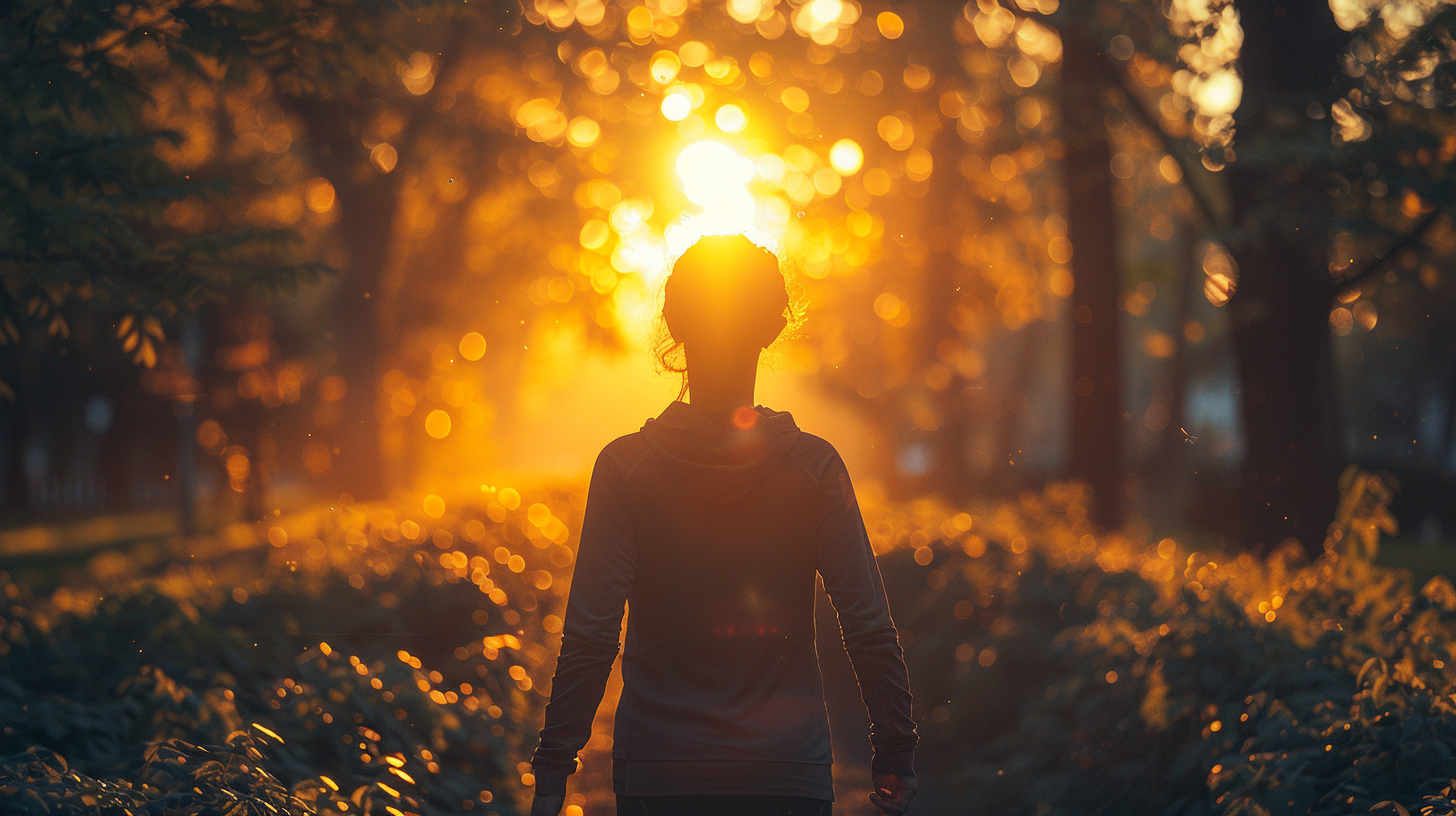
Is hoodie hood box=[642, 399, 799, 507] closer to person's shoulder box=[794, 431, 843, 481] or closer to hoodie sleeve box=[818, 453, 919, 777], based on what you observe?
person's shoulder box=[794, 431, 843, 481]

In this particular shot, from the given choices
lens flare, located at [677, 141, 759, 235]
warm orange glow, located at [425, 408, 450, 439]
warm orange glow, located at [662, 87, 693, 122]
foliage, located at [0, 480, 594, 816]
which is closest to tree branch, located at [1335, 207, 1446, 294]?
lens flare, located at [677, 141, 759, 235]

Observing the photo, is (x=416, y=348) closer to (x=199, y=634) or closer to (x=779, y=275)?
(x=199, y=634)

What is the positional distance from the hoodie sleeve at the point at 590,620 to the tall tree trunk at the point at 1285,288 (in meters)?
9.08

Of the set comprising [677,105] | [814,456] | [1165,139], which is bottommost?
[814,456]

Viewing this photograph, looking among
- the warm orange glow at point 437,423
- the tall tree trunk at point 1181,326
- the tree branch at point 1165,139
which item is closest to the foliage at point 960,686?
the tree branch at point 1165,139

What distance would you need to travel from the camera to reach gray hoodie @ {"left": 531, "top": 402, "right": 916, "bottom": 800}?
8.53 ft

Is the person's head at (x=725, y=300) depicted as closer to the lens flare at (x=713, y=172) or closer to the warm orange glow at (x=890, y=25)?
the lens flare at (x=713, y=172)

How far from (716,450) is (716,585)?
12.4 inches

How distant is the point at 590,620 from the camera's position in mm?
2697

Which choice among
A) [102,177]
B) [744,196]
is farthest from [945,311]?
[102,177]

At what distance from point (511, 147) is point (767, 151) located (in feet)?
14.3

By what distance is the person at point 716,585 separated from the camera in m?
2.60

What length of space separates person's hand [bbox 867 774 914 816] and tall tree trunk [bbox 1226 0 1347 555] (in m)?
8.88

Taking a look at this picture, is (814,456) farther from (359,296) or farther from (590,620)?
(359,296)
